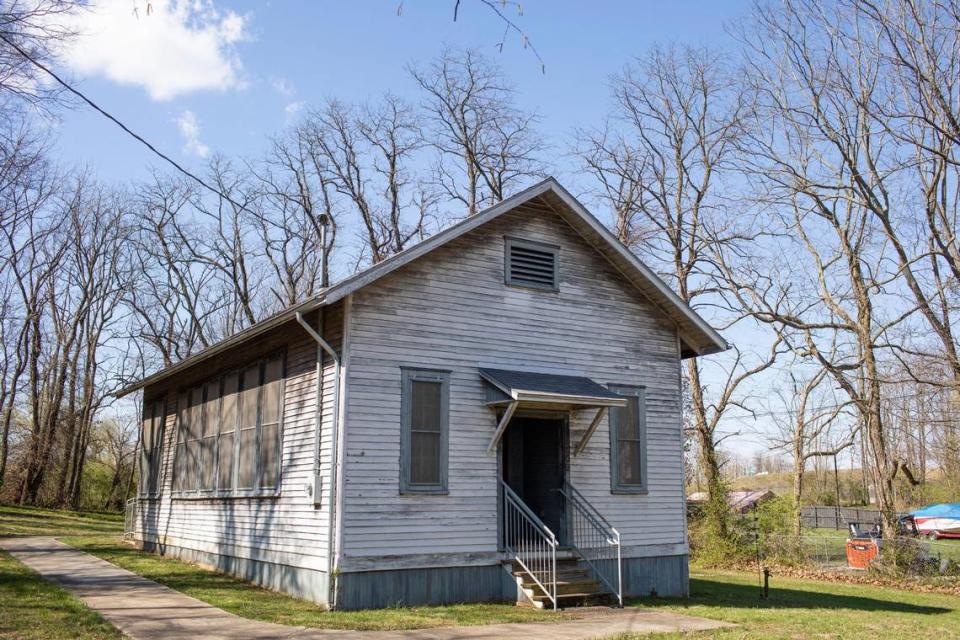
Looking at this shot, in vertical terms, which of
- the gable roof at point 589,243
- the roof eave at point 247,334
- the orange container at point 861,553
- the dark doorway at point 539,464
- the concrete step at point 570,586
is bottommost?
the orange container at point 861,553

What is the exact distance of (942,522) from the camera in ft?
140

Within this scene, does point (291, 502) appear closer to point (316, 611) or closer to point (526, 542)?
point (316, 611)

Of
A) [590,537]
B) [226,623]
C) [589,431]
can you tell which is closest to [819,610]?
[590,537]

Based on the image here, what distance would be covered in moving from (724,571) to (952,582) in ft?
17.7

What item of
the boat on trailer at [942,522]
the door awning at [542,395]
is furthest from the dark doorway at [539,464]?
the boat on trailer at [942,522]

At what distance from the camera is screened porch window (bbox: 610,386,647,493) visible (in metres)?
14.7

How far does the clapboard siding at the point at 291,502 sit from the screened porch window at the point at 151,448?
156 inches

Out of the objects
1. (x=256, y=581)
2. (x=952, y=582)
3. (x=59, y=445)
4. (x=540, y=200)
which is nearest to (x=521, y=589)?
(x=256, y=581)

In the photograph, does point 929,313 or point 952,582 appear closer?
point 952,582

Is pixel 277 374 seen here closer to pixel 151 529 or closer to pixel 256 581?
pixel 256 581

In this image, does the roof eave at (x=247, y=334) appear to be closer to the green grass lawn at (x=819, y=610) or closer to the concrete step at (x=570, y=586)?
the concrete step at (x=570, y=586)

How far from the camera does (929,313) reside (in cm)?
2258

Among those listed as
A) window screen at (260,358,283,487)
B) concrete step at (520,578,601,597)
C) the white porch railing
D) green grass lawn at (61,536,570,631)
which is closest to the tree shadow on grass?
concrete step at (520,578,601,597)

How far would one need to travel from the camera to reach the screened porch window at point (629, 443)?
14680 millimetres
